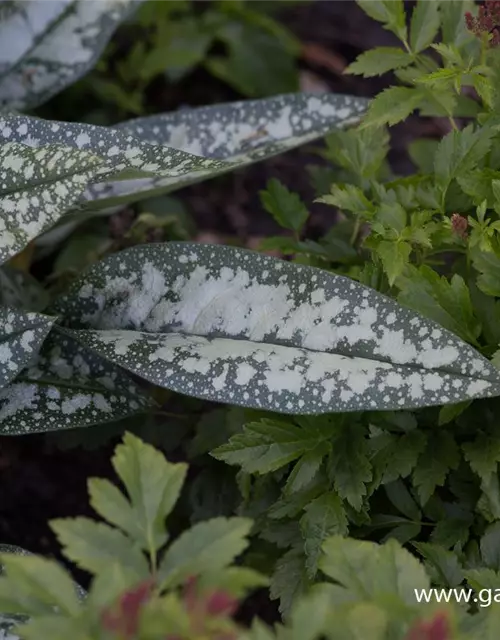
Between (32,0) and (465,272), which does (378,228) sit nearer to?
(465,272)

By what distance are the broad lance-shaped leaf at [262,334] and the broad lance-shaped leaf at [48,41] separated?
0.44 metres

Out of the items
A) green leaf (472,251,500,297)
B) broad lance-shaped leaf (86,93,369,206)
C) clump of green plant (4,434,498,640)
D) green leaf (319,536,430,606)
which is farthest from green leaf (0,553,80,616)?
broad lance-shaped leaf (86,93,369,206)

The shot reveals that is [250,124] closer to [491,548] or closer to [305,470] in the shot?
[305,470]

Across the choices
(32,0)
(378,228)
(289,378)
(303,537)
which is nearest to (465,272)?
(378,228)

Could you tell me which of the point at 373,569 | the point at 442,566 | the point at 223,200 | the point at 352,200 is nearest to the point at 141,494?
the point at 373,569

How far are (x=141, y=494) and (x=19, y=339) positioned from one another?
388 mm

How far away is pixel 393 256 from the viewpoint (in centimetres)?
105

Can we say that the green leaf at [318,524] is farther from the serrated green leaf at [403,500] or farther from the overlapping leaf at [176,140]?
the overlapping leaf at [176,140]

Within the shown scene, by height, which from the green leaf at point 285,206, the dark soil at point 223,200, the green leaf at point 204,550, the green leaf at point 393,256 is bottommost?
the dark soil at point 223,200

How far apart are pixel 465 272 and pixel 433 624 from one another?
62cm

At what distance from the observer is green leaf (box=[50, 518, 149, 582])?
74 cm

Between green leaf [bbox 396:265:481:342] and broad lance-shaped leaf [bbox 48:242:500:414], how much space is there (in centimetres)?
4

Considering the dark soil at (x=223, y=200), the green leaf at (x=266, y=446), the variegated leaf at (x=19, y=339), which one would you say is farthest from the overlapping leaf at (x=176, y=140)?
the green leaf at (x=266, y=446)

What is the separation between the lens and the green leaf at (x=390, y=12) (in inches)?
45.9
